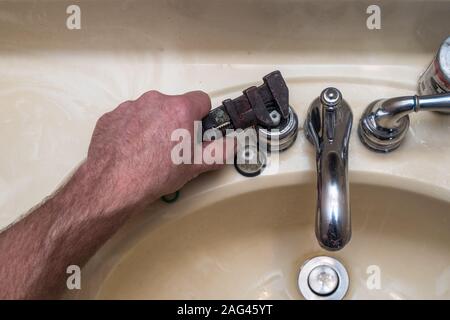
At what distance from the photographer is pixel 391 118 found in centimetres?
43

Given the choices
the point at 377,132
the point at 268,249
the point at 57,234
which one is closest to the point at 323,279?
the point at 268,249

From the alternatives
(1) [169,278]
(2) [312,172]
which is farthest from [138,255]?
(2) [312,172]

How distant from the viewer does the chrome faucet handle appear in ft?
1.31

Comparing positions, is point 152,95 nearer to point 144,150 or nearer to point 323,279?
point 144,150

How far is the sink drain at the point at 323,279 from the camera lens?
55 centimetres

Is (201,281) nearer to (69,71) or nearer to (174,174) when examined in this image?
(174,174)

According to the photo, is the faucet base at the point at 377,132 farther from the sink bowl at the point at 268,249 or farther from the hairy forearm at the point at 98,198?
the hairy forearm at the point at 98,198

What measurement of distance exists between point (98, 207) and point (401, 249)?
32 cm

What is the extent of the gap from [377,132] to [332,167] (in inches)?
3.3

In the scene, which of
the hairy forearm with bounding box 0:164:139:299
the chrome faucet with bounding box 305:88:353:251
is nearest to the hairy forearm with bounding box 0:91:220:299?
the hairy forearm with bounding box 0:164:139:299

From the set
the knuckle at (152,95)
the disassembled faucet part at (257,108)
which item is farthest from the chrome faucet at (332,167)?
the knuckle at (152,95)

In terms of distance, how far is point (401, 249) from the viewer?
1.77ft

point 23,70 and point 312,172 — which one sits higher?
point 23,70

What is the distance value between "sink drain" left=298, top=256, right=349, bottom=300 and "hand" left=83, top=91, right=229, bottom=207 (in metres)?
0.18
